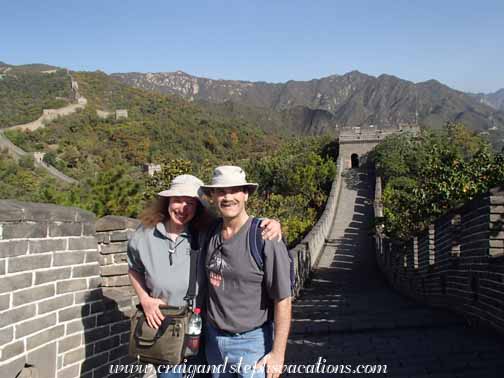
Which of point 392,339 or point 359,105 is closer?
point 392,339

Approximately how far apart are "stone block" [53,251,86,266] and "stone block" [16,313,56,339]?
346mm

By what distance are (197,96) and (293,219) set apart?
178m

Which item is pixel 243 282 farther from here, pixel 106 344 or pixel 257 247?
pixel 106 344

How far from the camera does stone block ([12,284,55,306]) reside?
3086 millimetres

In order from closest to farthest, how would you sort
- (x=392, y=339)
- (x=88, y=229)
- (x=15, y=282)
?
(x=15, y=282)
(x=88, y=229)
(x=392, y=339)

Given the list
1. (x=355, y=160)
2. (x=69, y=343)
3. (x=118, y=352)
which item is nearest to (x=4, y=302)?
(x=69, y=343)

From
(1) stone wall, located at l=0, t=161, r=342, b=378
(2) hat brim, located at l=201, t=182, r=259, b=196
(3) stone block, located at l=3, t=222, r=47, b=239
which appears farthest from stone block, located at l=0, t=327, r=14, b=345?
(2) hat brim, located at l=201, t=182, r=259, b=196

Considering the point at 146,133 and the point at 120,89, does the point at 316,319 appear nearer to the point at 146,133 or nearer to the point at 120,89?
the point at 146,133

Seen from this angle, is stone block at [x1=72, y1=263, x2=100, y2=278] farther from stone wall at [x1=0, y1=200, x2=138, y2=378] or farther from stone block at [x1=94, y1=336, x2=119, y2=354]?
stone block at [x1=94, y1=336, x2=119, y2=354]

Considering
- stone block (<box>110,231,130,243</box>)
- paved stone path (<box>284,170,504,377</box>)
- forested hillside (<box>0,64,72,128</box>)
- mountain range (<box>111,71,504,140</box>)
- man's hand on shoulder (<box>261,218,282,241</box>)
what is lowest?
paved stone path (<box>284,170,504,377</box>)

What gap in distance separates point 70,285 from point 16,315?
0.56 m

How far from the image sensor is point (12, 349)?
303 centimetres

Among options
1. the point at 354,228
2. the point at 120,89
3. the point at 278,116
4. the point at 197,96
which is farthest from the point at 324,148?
the point at 197,96

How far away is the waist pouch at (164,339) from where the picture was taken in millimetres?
2779
